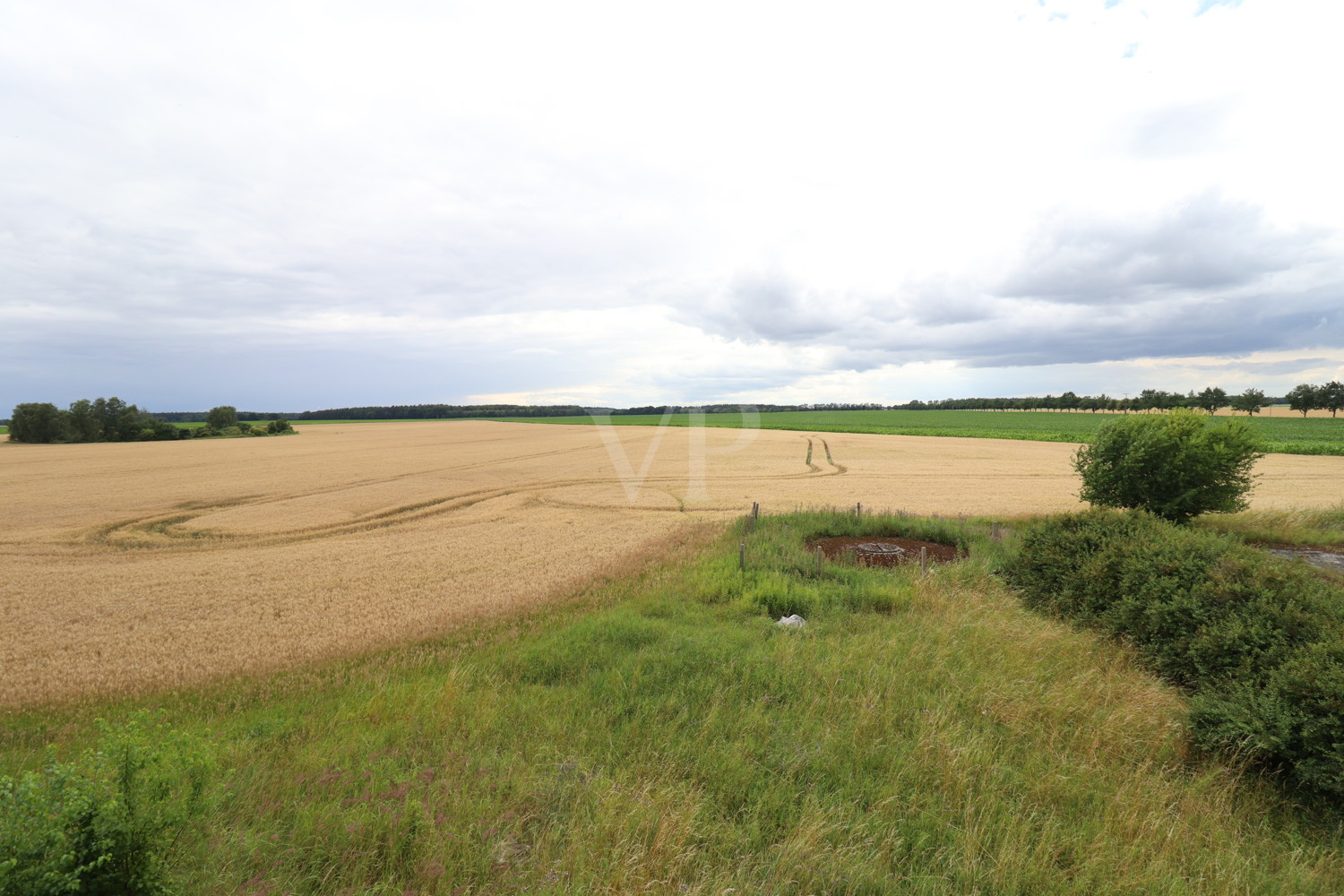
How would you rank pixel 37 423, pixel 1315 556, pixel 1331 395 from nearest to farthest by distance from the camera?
pixel 1315 556, pixel 37 423, pixel 1331 395

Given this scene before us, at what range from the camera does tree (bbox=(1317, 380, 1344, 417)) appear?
107m

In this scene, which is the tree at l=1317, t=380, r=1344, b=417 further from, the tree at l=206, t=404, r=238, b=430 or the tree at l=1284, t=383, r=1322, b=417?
the tree at l=206, t=404, r=238, b=430

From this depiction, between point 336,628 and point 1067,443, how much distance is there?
69473 millimetres

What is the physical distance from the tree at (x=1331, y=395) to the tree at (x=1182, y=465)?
14116 centimetres

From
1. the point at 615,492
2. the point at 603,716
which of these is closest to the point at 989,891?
the point at 603,716

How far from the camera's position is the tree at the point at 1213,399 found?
5192 inches

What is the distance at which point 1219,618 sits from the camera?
8.12 meters

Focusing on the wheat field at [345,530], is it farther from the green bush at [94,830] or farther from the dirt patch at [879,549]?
the green bush at [94,830]

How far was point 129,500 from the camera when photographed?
25.9 metres

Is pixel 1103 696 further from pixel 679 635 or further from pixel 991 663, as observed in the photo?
pixel 679 635

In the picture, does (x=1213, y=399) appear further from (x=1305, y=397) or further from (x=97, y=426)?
(x=97, y=426)

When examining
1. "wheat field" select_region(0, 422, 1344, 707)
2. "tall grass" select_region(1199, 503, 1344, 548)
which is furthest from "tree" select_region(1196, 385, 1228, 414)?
"tall grass" select_region(1199, 503, 1344, 548)

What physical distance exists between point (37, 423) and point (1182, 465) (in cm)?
10601

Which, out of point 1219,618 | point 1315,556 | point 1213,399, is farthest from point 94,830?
point 1213,399
